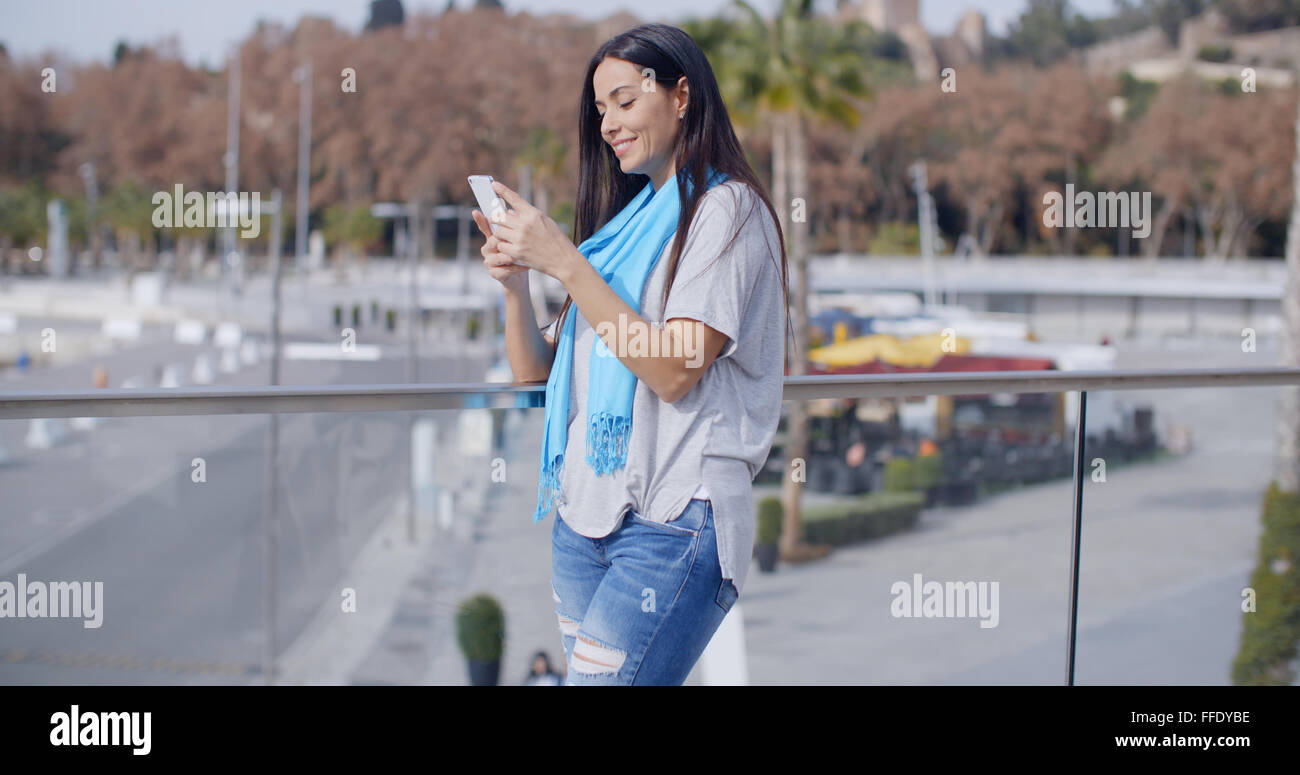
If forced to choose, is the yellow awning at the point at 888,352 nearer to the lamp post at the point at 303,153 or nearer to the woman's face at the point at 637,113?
the woman's face at the point at 637,113

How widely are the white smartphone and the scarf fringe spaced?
251 mm

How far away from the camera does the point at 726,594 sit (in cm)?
164

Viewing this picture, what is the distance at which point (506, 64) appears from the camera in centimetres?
5769

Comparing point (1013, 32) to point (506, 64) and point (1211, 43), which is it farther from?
point (506, 64)

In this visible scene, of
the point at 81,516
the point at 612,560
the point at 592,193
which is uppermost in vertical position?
the point at 592,193

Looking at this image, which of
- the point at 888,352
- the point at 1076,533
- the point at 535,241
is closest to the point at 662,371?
the point at 535,241

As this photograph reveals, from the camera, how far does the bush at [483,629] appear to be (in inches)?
525

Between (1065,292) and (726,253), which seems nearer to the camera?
(726,253)

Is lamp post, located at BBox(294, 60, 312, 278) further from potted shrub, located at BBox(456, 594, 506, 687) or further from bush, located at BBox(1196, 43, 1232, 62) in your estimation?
bush, located at BBox(1196, 43, 1232, 62)

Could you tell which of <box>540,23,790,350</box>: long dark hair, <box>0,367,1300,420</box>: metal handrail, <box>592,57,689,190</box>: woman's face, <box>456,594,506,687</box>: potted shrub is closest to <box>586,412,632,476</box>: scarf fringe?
<box>540,23,790,350</box>: long dark hair
